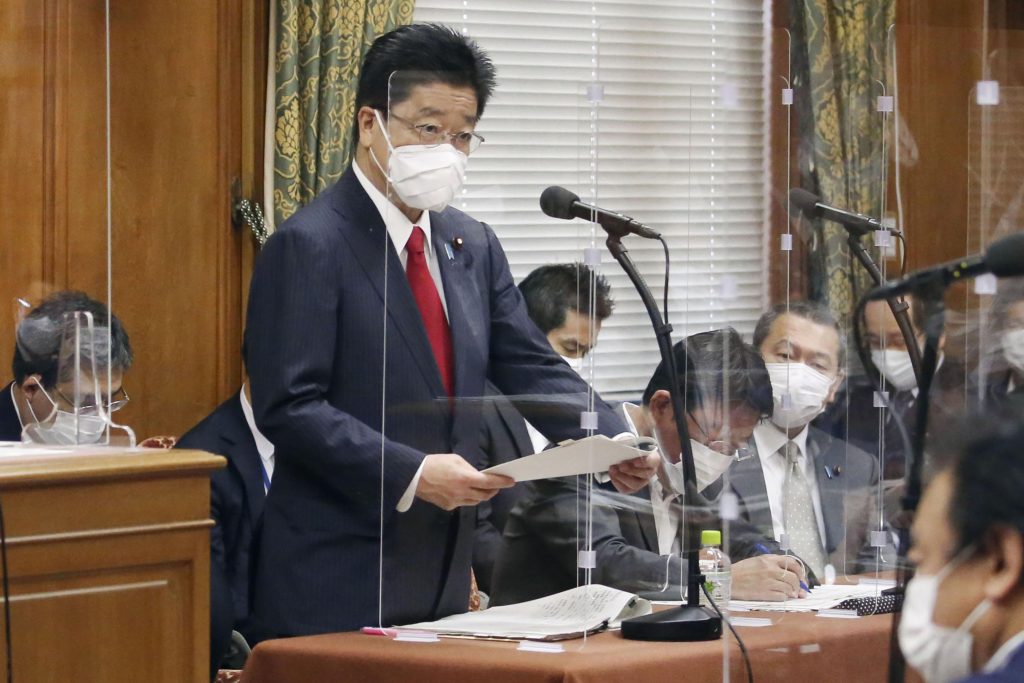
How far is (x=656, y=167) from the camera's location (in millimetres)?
2195

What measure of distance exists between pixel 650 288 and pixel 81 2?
2104mm

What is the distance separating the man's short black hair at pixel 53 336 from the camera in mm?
2748

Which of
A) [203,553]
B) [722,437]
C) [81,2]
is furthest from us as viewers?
[81,2]

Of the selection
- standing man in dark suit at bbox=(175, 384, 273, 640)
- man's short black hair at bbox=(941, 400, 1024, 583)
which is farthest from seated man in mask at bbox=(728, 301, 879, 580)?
standing man in dark suit at bbox=(175, 384, 273, 640)

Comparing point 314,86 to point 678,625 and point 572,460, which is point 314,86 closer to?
point 572,460

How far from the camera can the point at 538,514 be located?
230 cm

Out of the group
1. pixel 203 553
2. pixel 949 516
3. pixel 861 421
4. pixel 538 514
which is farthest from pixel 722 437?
pixel 949 516

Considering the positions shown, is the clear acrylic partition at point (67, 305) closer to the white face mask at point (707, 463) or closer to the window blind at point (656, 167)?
the window blind at point (656, 167)

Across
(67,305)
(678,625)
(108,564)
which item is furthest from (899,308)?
(67,305)

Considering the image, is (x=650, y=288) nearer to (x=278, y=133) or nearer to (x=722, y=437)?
(x=722, y=437)

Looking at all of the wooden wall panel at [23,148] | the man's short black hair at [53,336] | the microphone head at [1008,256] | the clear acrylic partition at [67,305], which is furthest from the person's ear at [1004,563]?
the wooden wall panel at [23,148]

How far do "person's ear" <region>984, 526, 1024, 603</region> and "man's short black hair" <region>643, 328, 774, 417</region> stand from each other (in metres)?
1.04

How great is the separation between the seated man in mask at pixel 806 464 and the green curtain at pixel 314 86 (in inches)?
77.8

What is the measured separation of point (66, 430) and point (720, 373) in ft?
4.05
